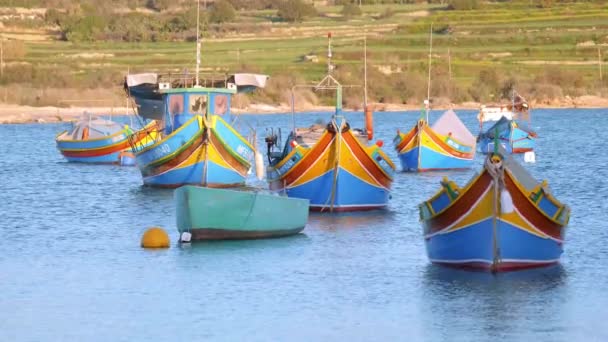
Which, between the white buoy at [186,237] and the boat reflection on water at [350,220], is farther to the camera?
the boat reflection on water at [350,220]

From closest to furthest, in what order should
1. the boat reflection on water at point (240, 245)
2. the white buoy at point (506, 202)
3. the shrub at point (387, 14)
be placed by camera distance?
the white buoy at point (506, 202) → the boat reflection on water at point (240, 245) → the shrub at point (387, 14)

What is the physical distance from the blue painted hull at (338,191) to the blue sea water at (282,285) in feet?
1.80

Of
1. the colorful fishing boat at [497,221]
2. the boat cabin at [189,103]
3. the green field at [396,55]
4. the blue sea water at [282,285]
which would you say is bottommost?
the blue sea water at [282,285]

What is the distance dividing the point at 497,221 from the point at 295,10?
120824 millimetres

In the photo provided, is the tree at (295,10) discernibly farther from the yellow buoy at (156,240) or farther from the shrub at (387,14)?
the yellow buoy at (156,240)

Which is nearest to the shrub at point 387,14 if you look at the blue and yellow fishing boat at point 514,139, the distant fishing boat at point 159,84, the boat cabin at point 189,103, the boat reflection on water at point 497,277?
the blue and yellow fishing boat at point 514,139

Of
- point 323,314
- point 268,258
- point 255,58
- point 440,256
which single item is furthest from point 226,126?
point 255,58

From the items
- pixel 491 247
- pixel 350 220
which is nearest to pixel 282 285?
pixel 491 247

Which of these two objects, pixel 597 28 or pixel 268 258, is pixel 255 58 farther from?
pixel 268 258

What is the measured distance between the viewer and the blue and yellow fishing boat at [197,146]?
40531mm

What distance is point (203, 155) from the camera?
40.6 m

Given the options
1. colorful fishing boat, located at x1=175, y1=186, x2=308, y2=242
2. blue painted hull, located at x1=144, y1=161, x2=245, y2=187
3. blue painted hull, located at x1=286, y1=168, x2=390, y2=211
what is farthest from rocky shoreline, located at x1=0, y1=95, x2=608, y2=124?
colorful fishing boat, located at x1=175, y1=186, x2=308, y2=242

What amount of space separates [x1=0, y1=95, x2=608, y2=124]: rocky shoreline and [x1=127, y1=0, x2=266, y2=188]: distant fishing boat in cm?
3769

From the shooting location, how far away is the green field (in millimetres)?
110188
